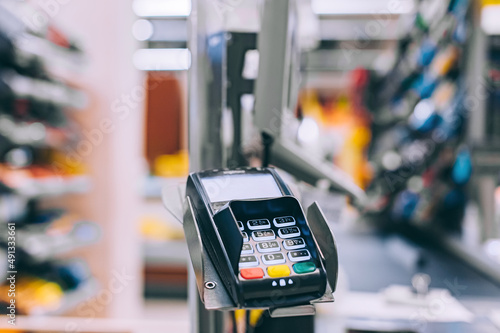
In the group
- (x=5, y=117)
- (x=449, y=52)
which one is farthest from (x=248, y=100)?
(x=5, y=117)

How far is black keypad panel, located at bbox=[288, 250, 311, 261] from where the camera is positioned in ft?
1.52

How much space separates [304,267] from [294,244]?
33 millimetres

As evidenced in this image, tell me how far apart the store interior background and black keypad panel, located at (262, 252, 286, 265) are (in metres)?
0.43

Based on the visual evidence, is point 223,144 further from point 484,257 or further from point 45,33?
point 45,33

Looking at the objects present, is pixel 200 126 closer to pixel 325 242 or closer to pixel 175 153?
pixel 325 242

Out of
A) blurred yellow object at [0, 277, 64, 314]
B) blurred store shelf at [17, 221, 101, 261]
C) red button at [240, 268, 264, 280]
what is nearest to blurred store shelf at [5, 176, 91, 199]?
blurred store shelf at [17, 221, 101, 261]

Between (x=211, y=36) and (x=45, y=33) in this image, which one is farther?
(x=45, y=33)

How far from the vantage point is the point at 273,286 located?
1.44ft

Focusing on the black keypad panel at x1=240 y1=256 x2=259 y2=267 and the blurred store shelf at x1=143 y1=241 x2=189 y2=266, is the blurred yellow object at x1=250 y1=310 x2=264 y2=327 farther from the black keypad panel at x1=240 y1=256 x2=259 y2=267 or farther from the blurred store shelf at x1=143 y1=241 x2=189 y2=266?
the blurred store shelf at x1=143 y1=241 x2=189 y2=266

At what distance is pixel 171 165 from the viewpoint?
12.9 feet

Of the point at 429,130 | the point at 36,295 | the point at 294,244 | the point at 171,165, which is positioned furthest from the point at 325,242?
the point at 171,165

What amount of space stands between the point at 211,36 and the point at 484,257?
61.6 inches

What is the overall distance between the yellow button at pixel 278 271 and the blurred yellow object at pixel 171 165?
3.45 m

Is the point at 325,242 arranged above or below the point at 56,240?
above
